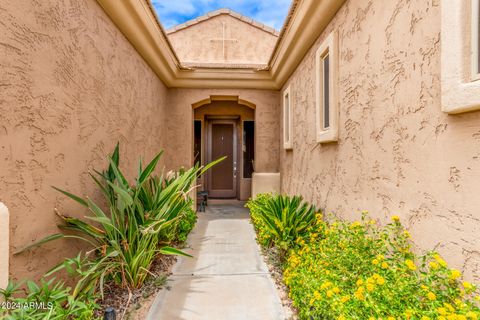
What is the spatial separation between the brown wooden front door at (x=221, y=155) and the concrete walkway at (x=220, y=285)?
14.8 feet

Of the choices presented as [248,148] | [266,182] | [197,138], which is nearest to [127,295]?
[266,182]

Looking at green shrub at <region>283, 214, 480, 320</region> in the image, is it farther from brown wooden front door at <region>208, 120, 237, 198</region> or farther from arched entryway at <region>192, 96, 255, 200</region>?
brown wooden front door at <region>208, 120, 237, 198</region>

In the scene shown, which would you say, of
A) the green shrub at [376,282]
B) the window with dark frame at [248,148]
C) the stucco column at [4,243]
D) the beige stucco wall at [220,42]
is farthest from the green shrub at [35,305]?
the window with dark frame at [248,148]

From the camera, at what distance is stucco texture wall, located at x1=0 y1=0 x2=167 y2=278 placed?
1.64 m

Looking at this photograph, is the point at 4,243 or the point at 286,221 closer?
the point at 4,243

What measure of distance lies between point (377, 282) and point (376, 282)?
53 mm

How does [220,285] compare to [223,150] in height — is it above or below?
below

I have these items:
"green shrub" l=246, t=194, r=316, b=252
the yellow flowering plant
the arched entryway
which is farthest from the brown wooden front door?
the yellow flowering plant

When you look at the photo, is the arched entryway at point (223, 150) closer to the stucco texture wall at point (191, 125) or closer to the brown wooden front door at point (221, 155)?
the brown wooden front door at point (221, 155)

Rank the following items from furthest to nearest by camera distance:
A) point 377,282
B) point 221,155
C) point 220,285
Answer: point 221,155 < point 220,285 < point 377,282

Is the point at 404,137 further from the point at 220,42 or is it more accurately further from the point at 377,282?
the point at 220,42

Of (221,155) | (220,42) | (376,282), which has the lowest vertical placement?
(376,282)

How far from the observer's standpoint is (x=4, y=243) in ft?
4.84

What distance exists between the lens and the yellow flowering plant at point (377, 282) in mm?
1280
